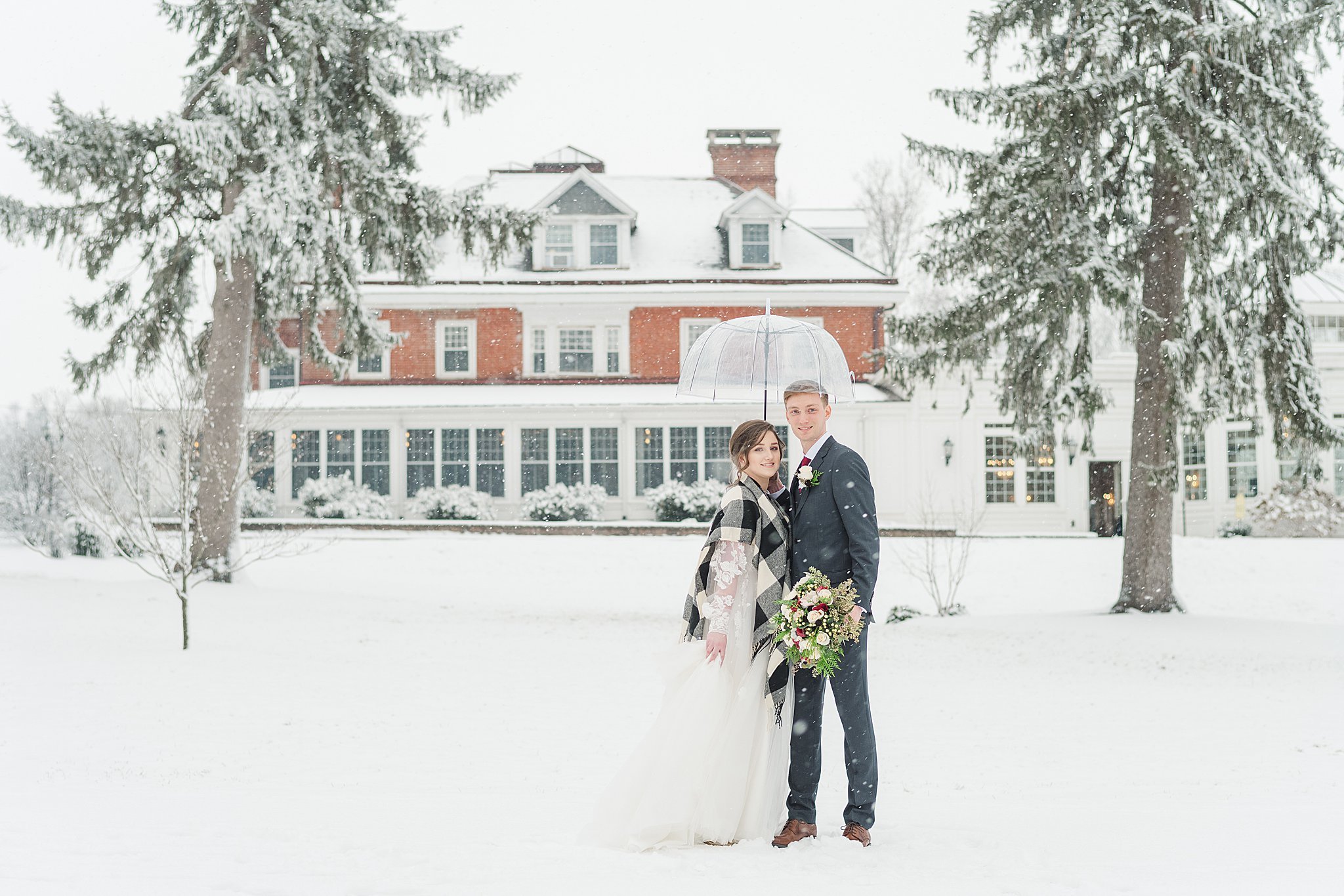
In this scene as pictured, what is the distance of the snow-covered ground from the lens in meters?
3.93

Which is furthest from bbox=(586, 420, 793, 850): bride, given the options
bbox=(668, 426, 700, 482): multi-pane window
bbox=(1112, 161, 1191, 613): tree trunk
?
bbox=(668, 426, 700, 482): multi-pane window

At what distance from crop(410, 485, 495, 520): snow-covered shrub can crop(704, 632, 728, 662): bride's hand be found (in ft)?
60.2

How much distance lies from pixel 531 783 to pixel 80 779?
2265 mm

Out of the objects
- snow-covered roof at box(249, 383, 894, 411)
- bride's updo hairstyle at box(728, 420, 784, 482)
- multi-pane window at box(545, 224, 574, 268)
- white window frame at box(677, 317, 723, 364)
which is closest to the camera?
Result: bride's updo hairstyle at box(728, 420, 784, 482)

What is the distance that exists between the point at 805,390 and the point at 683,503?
1753cm

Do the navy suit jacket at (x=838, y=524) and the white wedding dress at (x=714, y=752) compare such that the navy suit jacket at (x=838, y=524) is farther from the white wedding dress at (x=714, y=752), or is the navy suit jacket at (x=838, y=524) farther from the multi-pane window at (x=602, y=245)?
the multi-pane window at (x=602, y=245)

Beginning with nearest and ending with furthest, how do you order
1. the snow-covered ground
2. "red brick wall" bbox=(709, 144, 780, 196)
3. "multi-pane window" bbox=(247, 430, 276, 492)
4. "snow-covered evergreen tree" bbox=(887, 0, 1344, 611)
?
the snow-covered ground < "snow-covered evergreen tree" bbox=(887, 0, 1344, 611) < "multi-pane window" bbox=(247, 430, 276, 492) < "red brick wall" bbox=(709, 144, 780, 196)

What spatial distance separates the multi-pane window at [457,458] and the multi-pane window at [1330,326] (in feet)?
66.6

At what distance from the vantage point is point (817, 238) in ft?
87.6

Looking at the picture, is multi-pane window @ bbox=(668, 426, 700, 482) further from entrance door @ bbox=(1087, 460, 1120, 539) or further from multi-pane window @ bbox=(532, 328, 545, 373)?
entrance door @ bbox=(1087, 460, 1120, 539)

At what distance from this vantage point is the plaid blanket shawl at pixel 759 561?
14.0 ft

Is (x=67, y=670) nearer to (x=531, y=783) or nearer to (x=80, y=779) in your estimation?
(x=80, y=779)

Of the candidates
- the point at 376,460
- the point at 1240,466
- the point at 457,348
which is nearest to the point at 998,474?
the point at 1240,466

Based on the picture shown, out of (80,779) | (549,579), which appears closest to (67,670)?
(80,779)
